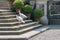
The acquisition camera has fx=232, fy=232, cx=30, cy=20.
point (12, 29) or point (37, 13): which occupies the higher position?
point (37, 13)

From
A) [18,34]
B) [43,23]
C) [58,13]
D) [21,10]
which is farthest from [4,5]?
[18,34]

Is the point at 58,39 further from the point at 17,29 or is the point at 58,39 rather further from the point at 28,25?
the point at 28,25

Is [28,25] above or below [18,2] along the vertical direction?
below

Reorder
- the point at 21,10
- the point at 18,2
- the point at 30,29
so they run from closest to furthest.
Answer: the point at 30,29 → the point at 18,2 → the point at 21,10

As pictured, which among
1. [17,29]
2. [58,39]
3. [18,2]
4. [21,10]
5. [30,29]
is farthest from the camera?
[21,10]

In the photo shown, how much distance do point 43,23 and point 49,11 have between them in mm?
1225

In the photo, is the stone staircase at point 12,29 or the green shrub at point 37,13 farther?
the green shrub at point 37,13

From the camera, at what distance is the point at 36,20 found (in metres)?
15.0

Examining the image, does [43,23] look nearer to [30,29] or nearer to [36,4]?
[36,4]

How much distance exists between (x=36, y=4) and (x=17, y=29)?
6.28 meters

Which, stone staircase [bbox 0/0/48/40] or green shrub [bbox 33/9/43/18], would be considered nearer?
stone staircase [bbox 0/0/48/40]

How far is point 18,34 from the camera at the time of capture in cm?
965

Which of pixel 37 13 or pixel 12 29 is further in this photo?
pixel 37 13

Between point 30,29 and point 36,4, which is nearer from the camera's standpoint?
Answer: point 30,29
